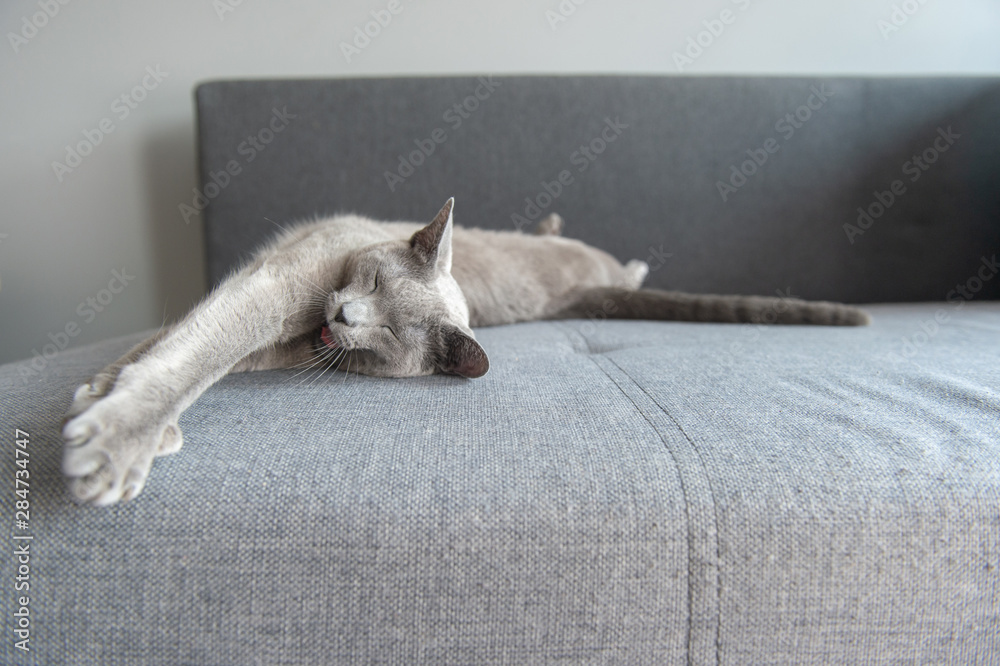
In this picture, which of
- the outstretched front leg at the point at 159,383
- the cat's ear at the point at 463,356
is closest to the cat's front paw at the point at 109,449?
the outstretched front leg at the point at 159,383

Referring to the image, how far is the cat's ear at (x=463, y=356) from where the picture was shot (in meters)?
0.96

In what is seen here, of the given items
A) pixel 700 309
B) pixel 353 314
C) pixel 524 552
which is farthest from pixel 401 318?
pixel 700 309

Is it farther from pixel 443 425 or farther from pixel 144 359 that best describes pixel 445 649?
pixel 144 359

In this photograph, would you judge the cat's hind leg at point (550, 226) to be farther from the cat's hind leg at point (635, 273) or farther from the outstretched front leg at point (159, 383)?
the outstretched front leg at point (159, 383)

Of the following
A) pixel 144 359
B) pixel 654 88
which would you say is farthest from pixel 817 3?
pixel 144 359

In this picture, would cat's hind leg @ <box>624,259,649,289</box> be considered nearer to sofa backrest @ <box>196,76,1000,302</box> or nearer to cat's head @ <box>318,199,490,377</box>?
sofa backrest @ <box>196,76,1000,302</box>

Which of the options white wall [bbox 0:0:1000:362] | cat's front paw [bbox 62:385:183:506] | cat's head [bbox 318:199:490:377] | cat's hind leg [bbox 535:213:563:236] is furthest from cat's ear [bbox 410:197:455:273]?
white wall [bbox 0:0:1000:362]

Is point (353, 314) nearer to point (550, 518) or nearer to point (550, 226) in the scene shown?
point (550, 518)

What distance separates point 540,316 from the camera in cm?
159

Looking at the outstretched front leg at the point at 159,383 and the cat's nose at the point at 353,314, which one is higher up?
Answer: the cat's nose at the point at 353,314

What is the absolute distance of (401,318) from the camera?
100 cm

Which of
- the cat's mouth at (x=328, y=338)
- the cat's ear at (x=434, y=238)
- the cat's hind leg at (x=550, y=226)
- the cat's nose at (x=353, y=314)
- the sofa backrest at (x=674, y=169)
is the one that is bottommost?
the cat's mouth at (x=328, y=338)

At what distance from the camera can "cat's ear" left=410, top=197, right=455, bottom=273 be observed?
103cm

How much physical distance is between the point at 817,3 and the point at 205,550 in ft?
8.58
